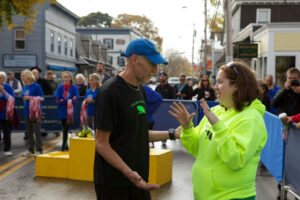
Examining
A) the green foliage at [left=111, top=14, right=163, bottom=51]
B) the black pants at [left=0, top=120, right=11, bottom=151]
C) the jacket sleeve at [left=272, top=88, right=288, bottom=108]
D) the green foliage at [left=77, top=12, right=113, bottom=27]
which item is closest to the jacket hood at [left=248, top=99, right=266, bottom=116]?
the jacket sleeve at [left=272, top=88, right=288, bottom=108]

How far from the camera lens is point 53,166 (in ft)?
25.4

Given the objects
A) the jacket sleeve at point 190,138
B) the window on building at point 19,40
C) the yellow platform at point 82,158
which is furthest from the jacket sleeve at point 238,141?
the window on building at point 19,40

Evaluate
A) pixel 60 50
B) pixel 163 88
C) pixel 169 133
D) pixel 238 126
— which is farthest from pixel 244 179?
pixel 60 50

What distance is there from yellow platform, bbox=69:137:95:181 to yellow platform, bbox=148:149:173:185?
44.1 inches

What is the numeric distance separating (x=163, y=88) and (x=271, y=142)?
627 centimetres

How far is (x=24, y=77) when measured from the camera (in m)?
9.43

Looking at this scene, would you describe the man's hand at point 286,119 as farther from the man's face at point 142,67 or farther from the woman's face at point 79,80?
the woman's face at point 79,80

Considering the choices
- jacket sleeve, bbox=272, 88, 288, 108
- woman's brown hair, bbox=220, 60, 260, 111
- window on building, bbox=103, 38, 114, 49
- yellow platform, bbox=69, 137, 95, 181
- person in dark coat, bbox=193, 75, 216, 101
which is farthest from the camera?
window on building, bbox=103, 38, 114, 49

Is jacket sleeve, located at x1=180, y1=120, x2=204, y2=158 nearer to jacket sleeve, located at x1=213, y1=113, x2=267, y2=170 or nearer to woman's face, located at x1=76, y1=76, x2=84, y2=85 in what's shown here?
jacket sleeve, located at x1=213, y1=113, x2=267, y2=170

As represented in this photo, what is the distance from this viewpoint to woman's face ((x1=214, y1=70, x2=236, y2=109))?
3.02m

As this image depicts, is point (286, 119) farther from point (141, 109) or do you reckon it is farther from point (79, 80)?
point (79, 80)

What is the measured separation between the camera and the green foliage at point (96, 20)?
4109 inches

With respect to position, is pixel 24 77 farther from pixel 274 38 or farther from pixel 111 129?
pixel 274 38

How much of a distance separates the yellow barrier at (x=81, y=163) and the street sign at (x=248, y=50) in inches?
617
